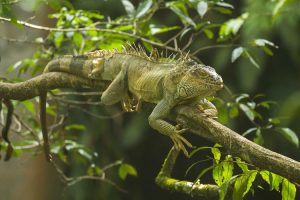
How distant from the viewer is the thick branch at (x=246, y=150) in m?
1.45

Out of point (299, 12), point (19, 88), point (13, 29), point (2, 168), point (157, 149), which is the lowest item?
point (2, 168)

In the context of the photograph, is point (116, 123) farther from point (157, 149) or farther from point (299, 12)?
point (299, 12)

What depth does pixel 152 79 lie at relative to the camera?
2.30m

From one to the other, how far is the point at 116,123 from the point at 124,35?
213cm

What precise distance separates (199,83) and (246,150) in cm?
53

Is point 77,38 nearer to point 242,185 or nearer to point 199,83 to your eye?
point 199,83

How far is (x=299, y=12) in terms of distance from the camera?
10.1 feet

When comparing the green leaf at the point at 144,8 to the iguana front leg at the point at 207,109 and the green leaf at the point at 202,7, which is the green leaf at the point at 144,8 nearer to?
the green leaf at the point at 202,7

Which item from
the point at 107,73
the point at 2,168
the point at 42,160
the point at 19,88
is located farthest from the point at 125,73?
the point at 2,168

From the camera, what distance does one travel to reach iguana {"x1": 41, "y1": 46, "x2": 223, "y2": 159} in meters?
2.02

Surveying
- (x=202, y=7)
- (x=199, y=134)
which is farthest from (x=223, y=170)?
(x=202, y=7)

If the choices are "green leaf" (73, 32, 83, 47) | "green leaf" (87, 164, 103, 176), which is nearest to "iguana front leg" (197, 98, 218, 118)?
"green leaf" (73, 32, 83, 47)

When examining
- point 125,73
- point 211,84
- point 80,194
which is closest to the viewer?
point 211,84

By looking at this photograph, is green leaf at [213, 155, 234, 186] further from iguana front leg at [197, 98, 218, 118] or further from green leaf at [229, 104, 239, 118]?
green leaf at [229, 104, 239, 118]
